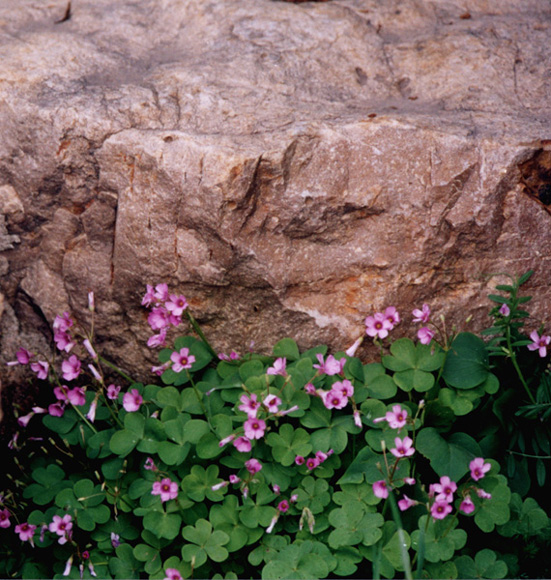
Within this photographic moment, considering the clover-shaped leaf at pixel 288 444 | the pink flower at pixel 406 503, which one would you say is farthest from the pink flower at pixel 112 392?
the pink flower at pixel 406 503

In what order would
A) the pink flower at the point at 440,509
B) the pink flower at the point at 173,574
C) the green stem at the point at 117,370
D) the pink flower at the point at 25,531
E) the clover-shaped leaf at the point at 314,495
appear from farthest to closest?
1. the green stem at the point at 117,370
2. the pink flower at the point at 25,531
3. the clover-shaped leaf at the point at 314,495
4. the pink flower at the point at 173,574
5. the pink flower at the point at 440,509

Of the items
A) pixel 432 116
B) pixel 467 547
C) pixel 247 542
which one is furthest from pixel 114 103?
pixel 467 547

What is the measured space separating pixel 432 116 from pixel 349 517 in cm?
182

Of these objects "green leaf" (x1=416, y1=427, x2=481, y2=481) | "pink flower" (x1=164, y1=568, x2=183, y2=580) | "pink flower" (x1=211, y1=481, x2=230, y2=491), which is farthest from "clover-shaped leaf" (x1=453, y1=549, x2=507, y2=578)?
"pink flower" (x1=164, y1=568, x2=183, y2=580)

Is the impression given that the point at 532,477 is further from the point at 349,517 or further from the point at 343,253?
the point at 343,253

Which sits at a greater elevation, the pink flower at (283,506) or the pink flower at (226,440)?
the pink flower at (226,440)

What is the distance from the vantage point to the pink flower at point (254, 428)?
2381 millimetres

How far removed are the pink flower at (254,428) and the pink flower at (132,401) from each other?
0.52m

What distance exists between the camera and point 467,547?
99.0 inches

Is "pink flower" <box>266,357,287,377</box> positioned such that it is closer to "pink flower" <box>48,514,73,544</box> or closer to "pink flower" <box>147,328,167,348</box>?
"pink flower" <box>147,328,167,348</box>

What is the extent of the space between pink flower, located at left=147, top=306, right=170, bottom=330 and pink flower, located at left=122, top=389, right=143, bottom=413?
31 centimetres

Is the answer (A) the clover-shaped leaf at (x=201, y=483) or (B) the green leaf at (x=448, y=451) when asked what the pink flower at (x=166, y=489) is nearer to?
(A) the clover-shaped leaf at (x=201, y=483)

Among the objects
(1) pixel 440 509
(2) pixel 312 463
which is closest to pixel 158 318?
(2) pixel 312 463

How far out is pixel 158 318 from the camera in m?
2.59
